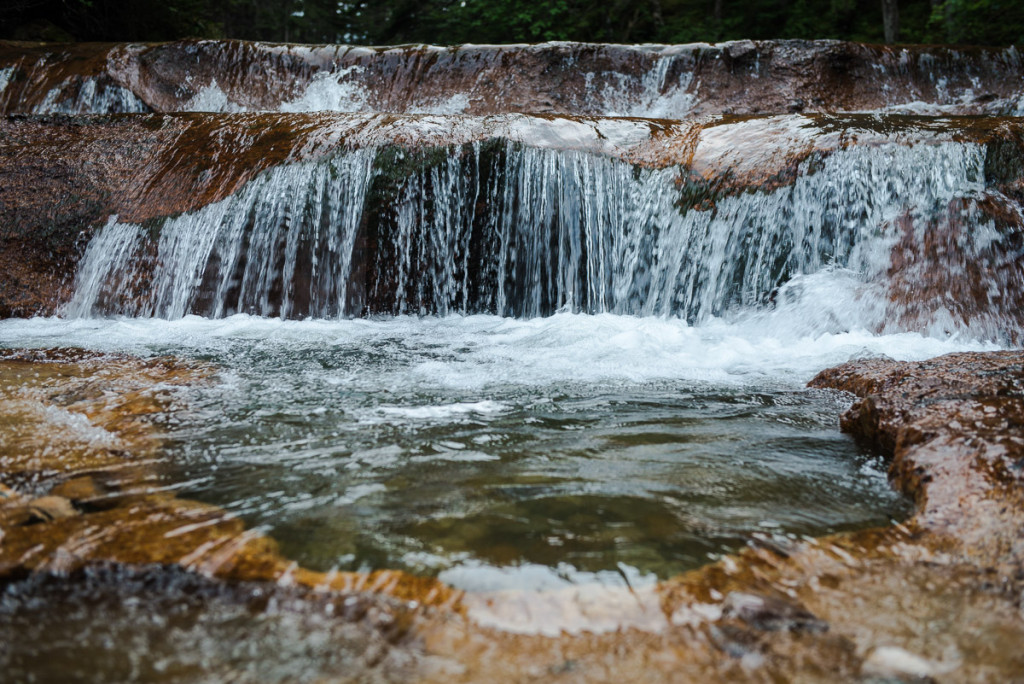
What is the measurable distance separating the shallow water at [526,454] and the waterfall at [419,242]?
161cm

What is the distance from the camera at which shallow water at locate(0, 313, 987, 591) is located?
192 centimetres

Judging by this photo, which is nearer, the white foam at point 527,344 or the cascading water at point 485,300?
the cascading water at point 485,300

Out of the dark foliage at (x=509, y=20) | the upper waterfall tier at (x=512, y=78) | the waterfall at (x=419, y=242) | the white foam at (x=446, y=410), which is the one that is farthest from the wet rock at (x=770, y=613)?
the dark foliage at (x=509, y=20)

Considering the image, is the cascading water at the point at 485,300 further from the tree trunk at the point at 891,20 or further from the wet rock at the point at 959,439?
the tree trunk at the point at 891,20

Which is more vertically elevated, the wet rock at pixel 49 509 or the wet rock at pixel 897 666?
the wet rock at pixel 49 509

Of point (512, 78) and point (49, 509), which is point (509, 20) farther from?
point (49, 509)

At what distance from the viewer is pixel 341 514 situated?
2.08 meters

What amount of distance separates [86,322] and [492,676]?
614cm

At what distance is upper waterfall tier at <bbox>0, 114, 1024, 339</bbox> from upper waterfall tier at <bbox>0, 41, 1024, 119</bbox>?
2.59 meters

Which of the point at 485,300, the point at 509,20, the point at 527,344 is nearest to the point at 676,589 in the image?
the point at 527,344

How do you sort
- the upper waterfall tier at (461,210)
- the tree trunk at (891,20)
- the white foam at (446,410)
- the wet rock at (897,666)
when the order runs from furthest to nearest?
A: the tree trunk at (891,20) → the upper waterfall tier at (461,210) → the white foam at (446,410) → the wet rock at (897,666)

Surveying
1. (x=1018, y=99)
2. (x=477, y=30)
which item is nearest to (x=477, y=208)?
(x=1018, y=99)

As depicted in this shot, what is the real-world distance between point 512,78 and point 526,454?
8295 millimetres

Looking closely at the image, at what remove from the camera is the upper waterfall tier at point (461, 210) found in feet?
19.4
